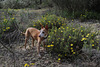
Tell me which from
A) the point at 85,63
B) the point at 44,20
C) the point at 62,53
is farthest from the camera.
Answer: the point at 44,20

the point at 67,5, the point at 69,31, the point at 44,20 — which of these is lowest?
the point at 69,31

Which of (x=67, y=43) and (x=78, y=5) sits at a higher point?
(x=78, y=5)

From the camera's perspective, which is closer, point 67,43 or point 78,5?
point 67,43

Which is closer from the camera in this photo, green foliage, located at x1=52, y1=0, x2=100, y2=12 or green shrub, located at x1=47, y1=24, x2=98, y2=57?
green shrub, located at x1=47, y1=24, x2=98, y2=57

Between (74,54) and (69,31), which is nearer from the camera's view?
(74,54)

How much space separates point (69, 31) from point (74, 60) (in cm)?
106

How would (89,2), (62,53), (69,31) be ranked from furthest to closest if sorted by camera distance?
(89,2), (69,31), (62,53)

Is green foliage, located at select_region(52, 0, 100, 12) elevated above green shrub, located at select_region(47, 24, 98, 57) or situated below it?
above

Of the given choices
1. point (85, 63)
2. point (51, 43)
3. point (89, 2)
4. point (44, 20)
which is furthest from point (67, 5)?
point (85, 63)

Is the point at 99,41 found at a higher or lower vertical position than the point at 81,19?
lower

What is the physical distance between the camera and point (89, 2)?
7.25 metres

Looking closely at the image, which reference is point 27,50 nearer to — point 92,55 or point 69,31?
point 69,31

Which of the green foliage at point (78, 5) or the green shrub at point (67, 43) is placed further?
the green foliage at point (78, 5)

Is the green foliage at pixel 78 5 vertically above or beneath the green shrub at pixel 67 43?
above
